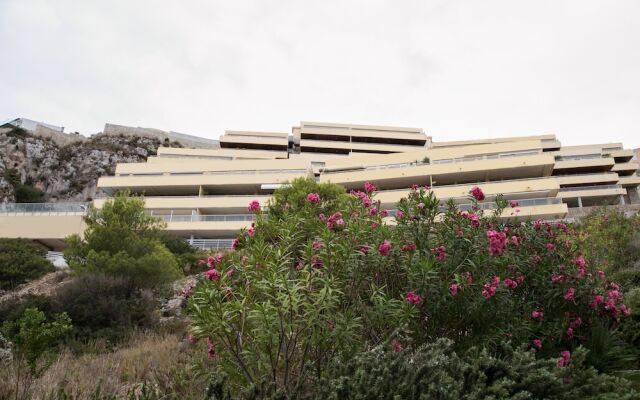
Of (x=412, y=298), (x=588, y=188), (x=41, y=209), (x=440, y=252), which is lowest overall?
(x=412, y=298)

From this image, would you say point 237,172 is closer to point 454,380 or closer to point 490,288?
point 490,288

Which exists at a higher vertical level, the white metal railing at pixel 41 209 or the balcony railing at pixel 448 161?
the balcony railing at pixel 448 161

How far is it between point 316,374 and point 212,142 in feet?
240

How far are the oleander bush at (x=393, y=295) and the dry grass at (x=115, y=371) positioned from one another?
172cm

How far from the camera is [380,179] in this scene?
3806cm

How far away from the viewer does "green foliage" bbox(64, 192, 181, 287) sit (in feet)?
58.0

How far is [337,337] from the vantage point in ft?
13.6

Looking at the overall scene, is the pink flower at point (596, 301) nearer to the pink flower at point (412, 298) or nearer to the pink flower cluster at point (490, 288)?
the pink flower cluster at point (490, 288)

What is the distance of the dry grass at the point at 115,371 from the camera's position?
215 inches

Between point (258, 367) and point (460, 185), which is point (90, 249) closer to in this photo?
point (258, 367)

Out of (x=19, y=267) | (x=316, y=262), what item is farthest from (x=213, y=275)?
(x=19, y=267)

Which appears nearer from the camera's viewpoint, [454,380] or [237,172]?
[454,380]

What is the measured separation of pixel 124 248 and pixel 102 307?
6335mm

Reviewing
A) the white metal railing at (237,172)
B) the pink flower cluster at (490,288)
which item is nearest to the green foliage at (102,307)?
the pink flower cluster at (490,288)
